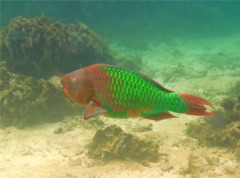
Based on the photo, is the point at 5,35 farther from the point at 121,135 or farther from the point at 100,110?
the point at 100,110

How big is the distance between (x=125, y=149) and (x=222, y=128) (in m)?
2.41

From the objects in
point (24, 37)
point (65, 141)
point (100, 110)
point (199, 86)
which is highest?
point (24, 37)

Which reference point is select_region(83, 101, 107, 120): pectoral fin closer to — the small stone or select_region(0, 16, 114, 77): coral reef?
the small stone

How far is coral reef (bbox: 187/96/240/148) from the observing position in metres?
5.88

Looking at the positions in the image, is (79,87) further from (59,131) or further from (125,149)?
(59,131)

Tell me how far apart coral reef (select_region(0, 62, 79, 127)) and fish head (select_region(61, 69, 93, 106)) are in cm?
525

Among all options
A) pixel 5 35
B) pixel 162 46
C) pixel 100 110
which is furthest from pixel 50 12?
pixel 100 110

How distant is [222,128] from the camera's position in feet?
20.7

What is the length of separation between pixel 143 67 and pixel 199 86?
17.9 ft


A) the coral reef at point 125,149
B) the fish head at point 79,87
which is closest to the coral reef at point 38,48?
the coral reef at point 125,149

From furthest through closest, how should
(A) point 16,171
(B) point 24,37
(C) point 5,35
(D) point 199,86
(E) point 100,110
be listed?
1. (D) point 199,86
2. (C) point 5,35
3. (B) point 24,37
4. (A) point 16,171
5. (E) point 100,110

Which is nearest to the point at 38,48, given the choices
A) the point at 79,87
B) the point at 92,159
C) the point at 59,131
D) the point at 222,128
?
the point at 59,131

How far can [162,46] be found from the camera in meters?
24.5

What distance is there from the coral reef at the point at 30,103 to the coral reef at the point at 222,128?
3761 mm
